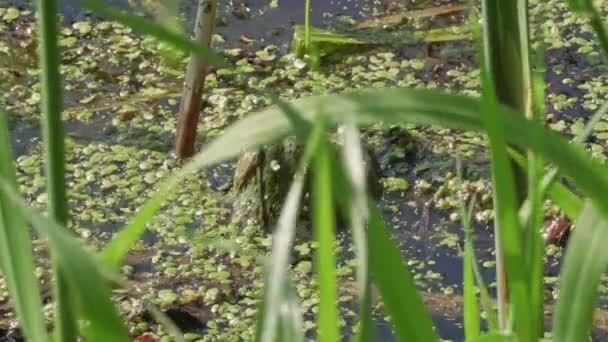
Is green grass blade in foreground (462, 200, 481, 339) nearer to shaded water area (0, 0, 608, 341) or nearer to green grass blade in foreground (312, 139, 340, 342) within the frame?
green grass blade in foreground (312, 139, 340, 342)

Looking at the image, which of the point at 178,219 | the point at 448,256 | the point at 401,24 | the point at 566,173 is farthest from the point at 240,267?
the point at 566,173

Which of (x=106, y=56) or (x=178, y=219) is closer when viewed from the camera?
(x=178, y=219)

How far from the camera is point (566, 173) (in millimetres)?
696

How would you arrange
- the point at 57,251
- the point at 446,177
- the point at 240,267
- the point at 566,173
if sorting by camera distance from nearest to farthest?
the point at 57,251 → the point at 566,173 → the point at 240,267 → the point at 446,177

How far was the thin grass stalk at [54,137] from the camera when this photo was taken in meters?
0.69

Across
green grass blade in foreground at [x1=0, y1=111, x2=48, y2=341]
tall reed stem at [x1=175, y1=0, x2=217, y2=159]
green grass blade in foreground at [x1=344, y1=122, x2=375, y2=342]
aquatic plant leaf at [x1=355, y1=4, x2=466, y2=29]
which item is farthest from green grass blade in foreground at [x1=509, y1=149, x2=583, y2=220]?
aquatic plant leaf at [x1=355, y1=4, x2=466, y2=29]

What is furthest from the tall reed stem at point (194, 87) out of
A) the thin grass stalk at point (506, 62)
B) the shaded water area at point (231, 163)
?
the thin grass stalk at point (506, 62)

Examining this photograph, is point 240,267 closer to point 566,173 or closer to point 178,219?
point 178,219

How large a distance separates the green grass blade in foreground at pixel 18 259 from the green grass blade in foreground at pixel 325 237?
16cm

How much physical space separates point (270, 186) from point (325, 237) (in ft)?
5.36

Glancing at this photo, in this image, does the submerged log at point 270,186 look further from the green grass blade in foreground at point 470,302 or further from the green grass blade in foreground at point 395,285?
the green grass blade in foreground at point 395,285

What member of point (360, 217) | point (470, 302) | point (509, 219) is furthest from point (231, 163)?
point (360, 217)

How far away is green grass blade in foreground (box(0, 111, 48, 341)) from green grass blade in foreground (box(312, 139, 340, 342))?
0.16m

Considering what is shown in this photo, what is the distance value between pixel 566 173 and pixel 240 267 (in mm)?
1482
